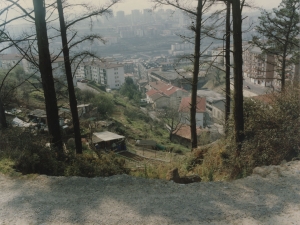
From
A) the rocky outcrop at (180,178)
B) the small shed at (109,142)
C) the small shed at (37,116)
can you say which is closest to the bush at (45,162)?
the rocky outcrop at (180,178)

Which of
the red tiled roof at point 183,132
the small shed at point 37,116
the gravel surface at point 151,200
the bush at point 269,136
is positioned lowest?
the red tiled roof at point 183,132

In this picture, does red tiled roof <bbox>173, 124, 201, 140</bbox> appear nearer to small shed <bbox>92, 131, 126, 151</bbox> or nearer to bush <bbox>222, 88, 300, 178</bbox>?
small shed <bbox>92, 131, 126, 151</bbox>

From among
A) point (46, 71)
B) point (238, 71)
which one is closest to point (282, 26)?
point (238, 71)

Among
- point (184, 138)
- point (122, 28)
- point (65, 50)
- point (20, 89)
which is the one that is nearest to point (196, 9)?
point (65, 50)

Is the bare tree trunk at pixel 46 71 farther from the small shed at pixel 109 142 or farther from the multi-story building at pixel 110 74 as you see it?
the multi-story building at pixel 110 74

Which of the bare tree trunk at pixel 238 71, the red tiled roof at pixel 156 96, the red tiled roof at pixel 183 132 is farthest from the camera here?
the red tiled roof at pixel 156 96

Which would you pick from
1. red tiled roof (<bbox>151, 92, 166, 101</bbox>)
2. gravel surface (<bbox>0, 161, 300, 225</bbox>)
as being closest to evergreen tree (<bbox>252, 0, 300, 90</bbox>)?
gravel surface (<bbox>0, 161, 300, 225</bbox>)
